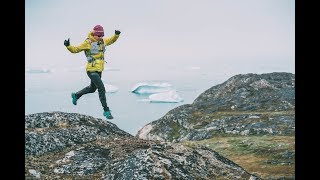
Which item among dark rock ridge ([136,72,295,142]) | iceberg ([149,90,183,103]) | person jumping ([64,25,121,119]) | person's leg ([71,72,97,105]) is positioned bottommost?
dark rock ridge ([136,72,295,142])

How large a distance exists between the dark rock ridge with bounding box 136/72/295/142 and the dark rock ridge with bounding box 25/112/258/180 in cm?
2596

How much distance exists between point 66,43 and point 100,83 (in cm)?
245

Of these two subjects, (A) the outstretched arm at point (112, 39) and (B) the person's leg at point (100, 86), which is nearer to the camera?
(A) the outstretched arm at point (112, 39)

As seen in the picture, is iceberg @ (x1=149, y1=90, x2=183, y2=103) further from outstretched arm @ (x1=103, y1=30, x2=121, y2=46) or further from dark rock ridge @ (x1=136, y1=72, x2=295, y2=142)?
outstretched arm @ (x1=103, y1=30, x2=121, y2=46)

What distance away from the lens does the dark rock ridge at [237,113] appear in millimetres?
48781

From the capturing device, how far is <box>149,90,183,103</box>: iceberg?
38600mm

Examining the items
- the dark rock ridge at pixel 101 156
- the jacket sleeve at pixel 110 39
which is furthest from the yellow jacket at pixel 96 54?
the dark rock ridge at pixel 101 156

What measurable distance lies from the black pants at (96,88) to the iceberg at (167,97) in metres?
16.1

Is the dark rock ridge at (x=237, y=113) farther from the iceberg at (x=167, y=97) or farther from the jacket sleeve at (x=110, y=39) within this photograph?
the jacket sleeve at (x=110, y=39)

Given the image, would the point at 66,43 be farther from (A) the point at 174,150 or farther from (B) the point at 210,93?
(B) the point at 210,93

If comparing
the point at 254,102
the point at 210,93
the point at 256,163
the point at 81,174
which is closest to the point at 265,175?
the point at 256,163

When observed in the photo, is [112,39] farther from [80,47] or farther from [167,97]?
[167,97]

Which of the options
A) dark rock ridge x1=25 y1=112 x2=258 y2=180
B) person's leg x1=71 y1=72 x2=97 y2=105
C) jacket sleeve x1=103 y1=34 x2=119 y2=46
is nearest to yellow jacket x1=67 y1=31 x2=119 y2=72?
jacket sleeve x1=103 y1=34 x2=119 y2=46

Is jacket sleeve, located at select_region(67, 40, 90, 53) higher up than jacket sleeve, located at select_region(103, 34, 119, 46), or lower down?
lower down
